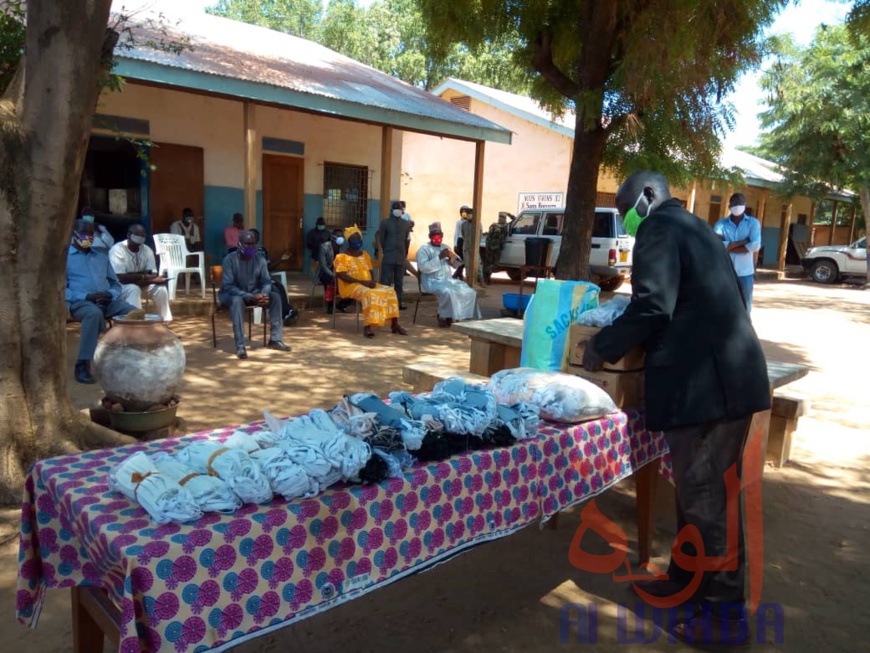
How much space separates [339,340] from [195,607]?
6.80 metres

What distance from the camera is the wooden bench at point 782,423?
4.66 meters

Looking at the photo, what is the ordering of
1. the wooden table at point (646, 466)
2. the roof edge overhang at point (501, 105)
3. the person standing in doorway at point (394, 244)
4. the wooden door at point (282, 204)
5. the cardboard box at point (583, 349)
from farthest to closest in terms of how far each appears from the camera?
1. the roof edge overhang at point (501, 105)
2. the wooden door at point (282, 204)
3. the person standing in doorway at point (394, 244)
4. the wooden table at point (646, 466)
5. the cardboard box at point (583, 349)

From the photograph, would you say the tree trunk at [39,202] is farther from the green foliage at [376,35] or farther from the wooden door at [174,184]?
the green foliage at [376,35]

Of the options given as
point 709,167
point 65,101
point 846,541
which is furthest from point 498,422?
point 709,167

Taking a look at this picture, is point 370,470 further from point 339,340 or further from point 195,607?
point 339,340

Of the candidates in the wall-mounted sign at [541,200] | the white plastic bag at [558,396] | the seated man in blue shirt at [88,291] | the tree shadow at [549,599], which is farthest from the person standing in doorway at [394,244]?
the wall-mounted sign at [541,200]

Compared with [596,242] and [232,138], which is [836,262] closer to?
[596,242]

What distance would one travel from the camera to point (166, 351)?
4.38m

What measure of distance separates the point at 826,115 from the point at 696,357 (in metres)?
21.4

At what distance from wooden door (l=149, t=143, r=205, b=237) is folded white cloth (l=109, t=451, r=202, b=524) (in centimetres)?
1013

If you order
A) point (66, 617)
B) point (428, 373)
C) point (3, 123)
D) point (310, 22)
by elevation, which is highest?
point (310, 22)

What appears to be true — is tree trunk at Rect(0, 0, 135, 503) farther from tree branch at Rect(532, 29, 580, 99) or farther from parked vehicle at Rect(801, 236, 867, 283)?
parked vehicle at Rect(801, 236, 867, 283)

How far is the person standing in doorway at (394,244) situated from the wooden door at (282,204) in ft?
11.5

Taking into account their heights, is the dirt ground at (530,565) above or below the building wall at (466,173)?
below
